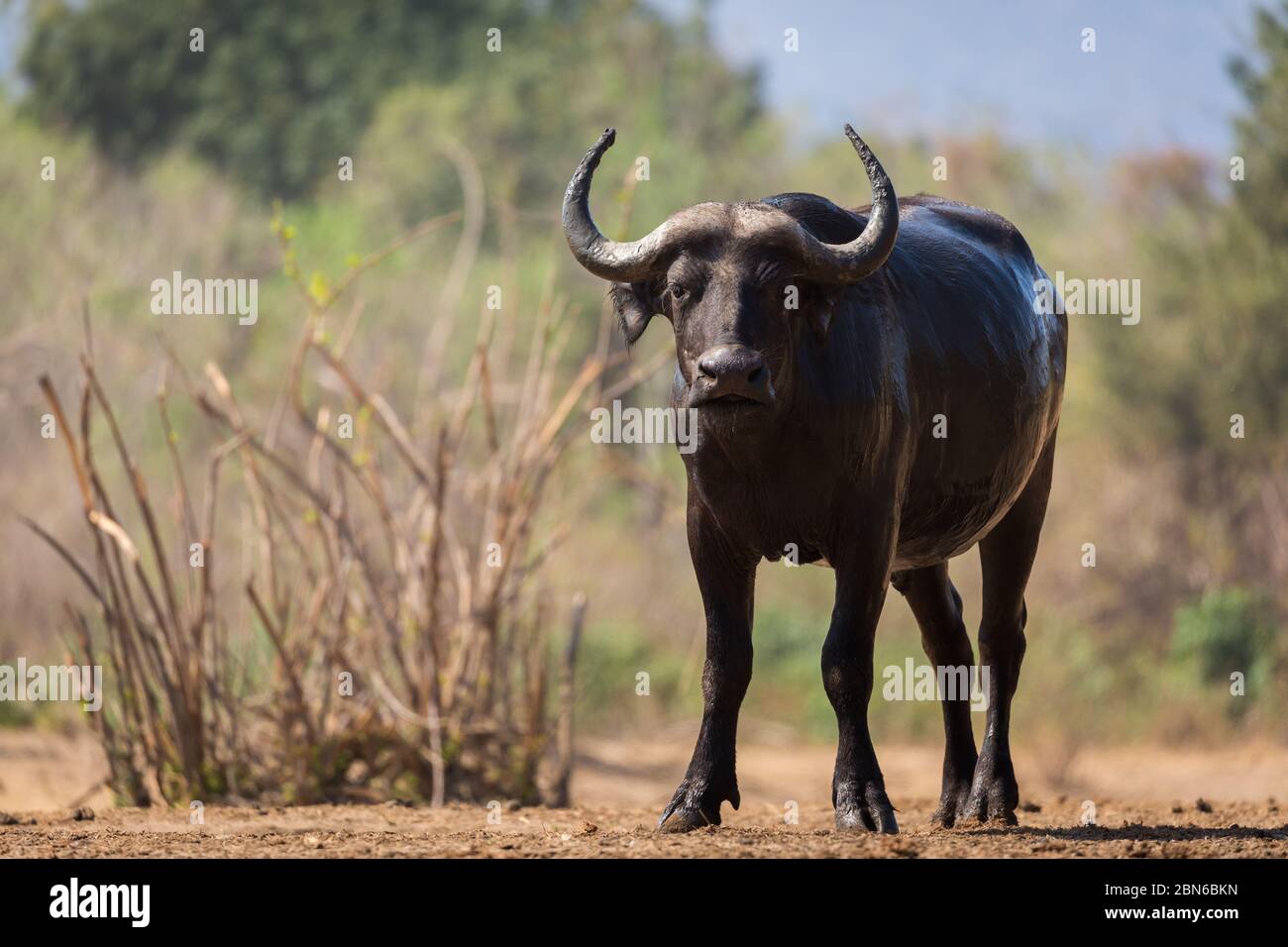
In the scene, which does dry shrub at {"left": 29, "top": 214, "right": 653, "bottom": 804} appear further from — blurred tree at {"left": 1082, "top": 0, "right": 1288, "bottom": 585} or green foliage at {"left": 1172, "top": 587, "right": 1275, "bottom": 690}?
blurred tree at {"left": 1082, "top": 0, "right": 1288, "bottom": 585}

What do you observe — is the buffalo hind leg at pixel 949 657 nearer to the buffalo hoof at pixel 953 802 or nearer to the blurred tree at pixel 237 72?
the buffalo hoof at pixel 953 802

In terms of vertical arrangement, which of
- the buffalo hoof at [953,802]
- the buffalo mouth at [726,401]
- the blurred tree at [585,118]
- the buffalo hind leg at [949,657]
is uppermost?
the blurred tree at [585,118]

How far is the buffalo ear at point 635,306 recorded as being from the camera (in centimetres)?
568

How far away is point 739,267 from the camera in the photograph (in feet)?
17.4

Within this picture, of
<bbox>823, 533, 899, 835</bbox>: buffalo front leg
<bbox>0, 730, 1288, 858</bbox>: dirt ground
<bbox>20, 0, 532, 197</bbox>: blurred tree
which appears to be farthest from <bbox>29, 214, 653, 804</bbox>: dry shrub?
<bbox>20, 0, 532, 197</bbox>: blurred tree

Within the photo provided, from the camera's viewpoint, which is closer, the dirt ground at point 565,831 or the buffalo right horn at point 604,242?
the dirt ground at point 565,831

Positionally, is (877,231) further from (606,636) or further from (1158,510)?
(1158,510)

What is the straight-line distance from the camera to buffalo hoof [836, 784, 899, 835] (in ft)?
17.9

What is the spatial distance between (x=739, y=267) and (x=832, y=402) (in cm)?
55

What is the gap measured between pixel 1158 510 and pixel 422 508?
1244cm

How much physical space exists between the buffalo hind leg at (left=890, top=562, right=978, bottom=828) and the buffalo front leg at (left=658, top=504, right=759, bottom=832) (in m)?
1.24

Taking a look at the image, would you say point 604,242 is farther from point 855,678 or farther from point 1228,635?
point 1228,635

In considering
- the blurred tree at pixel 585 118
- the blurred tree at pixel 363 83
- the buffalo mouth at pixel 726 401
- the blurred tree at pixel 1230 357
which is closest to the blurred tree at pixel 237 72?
the blurred tree at pixel 363 83

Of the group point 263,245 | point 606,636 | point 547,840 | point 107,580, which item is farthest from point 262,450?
point 263,245
